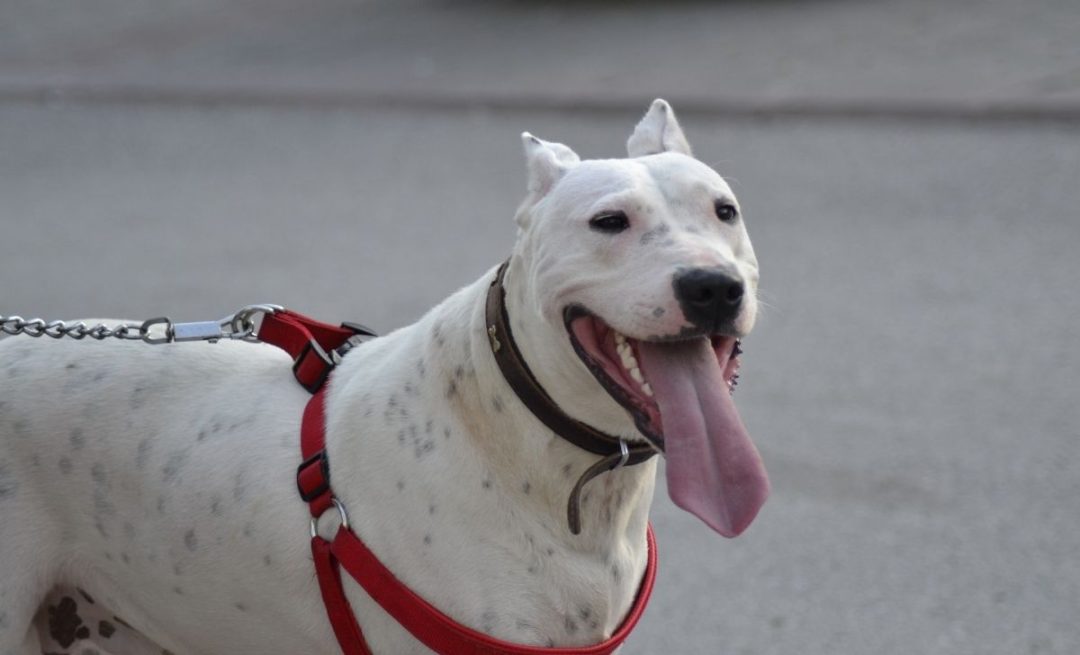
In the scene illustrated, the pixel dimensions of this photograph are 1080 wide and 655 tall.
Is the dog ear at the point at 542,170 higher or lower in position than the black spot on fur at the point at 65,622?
higher

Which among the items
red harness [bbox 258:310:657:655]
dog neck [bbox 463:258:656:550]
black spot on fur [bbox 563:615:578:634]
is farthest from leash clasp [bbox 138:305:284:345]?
black spot on fur [bbox 563:615:578:634]

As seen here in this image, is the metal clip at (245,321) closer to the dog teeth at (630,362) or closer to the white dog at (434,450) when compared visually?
the white dog at (434,450)

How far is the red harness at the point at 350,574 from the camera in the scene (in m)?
2.62

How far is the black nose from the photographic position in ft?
8.16

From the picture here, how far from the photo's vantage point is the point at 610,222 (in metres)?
2.66

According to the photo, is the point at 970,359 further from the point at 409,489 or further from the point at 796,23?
the point at 796,23

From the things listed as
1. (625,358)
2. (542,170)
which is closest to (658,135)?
(542,170)

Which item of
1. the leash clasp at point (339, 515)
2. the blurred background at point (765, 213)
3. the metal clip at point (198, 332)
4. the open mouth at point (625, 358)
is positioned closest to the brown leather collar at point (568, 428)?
the open mouth at point (625, 358)

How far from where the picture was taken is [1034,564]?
4355 mm

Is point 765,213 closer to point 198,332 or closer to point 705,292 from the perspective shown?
point 198,332

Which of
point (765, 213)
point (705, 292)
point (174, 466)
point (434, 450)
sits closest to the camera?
point (705, 292)

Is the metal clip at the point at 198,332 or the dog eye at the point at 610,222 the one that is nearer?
the dog eye at the point at 610,222

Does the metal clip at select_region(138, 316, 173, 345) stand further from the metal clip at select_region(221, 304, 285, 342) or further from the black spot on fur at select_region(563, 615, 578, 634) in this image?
the black spot on fur at select_region(563, 615, 578, 634)

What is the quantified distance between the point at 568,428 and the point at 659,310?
31 centimetres
